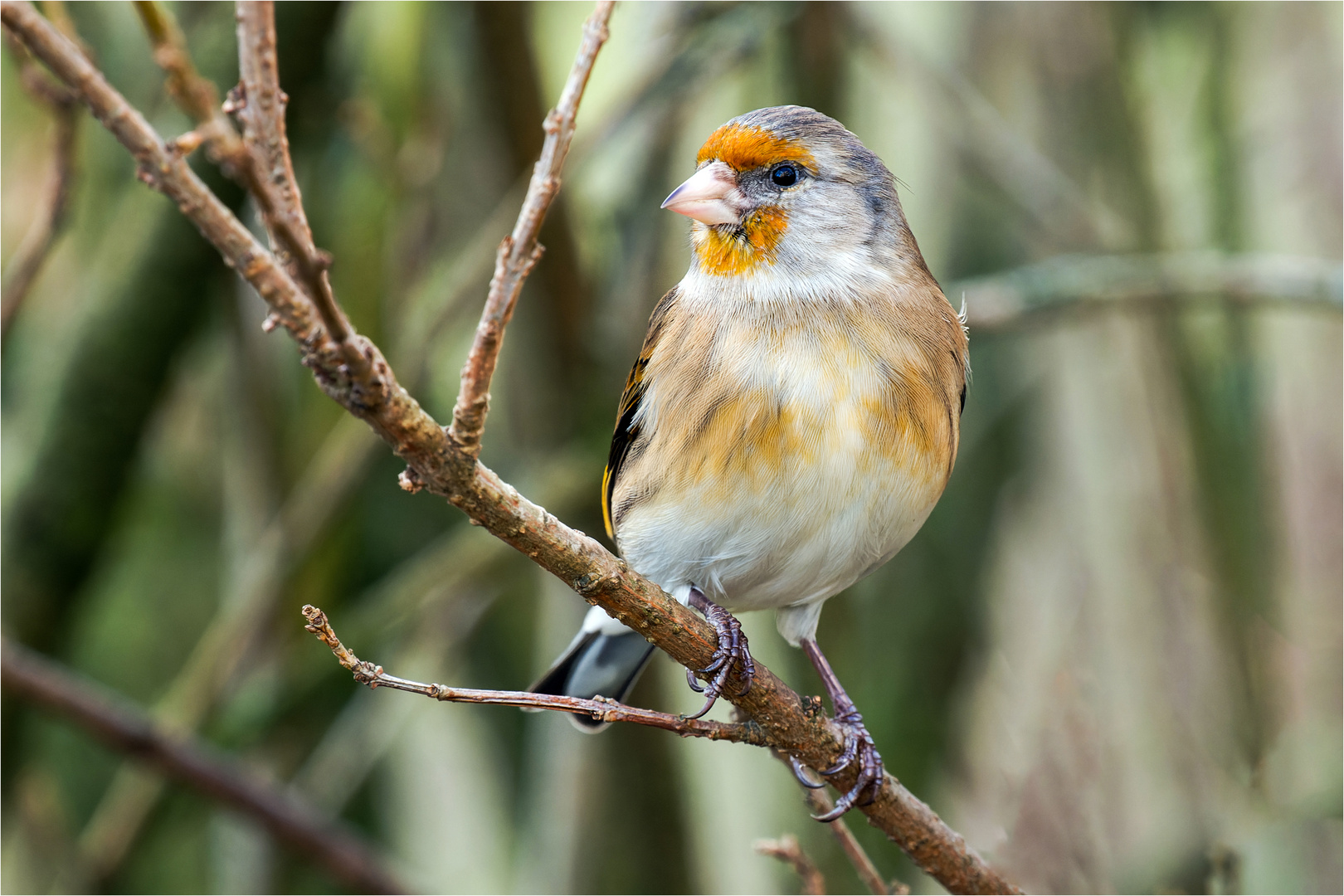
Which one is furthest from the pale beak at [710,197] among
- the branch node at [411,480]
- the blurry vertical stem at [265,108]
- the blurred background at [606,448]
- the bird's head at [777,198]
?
the blurry vertical stem at [265,108]

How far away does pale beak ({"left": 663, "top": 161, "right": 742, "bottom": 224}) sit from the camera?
1832 mm

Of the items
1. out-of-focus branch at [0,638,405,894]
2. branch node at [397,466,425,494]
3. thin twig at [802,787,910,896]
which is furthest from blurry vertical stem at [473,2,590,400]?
branch node at [397,466,425,494]

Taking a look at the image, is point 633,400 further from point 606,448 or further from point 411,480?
point 411,480

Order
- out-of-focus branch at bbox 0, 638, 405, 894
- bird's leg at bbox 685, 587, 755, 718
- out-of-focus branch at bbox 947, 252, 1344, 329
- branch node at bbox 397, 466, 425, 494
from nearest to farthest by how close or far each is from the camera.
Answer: branch node at bbox 397, 466, 425, 494
bird's leg at bbox 685, 587, 755, 718
out-of-focus branch at bbox 0, 638, 405, 894
out-of-focus branch at bbox 947, 252, 1344, 329

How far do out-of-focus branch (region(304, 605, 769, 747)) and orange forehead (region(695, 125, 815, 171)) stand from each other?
0.95m

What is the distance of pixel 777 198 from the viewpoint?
192 cm

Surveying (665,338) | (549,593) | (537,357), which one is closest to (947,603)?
(549,593)

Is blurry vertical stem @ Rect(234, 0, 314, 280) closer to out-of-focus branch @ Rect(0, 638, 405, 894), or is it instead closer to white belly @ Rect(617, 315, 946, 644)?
white belly @ Rect(617, 315, 946, 644)

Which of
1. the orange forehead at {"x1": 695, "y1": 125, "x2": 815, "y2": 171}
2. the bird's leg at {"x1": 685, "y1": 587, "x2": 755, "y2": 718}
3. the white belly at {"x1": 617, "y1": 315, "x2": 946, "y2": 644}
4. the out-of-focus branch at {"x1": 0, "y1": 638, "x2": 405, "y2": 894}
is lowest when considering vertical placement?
the out-of-focus branch at {"x1": 0, "y1": 638, "x2": 405, "y2": 894}

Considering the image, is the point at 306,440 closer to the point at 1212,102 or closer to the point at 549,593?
the point at 549,593

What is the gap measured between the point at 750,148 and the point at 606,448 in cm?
92

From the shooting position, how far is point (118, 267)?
2.44 metres

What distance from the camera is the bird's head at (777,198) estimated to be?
1.88 meters

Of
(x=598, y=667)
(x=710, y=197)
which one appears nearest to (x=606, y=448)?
(x=598, y=667)
